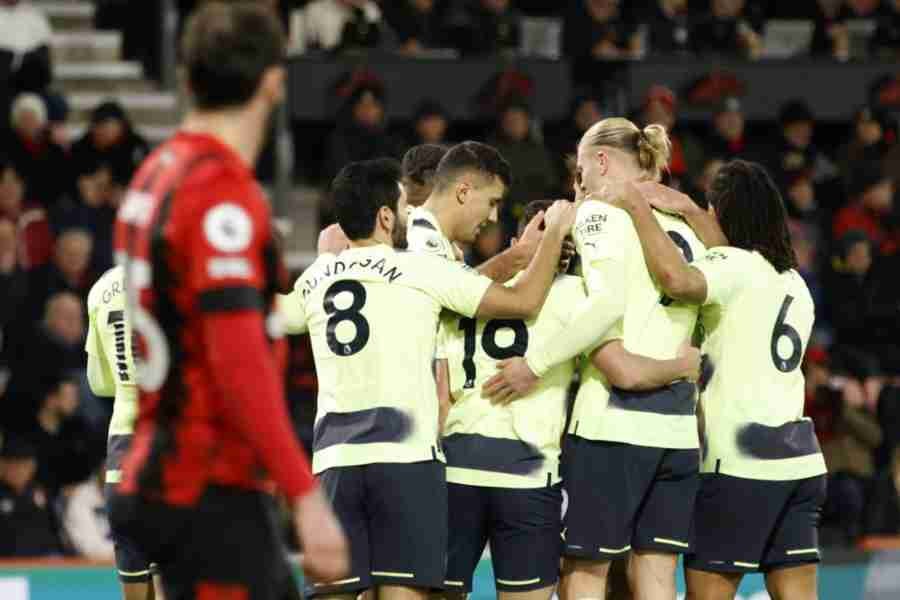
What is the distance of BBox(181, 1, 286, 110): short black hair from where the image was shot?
378 cm

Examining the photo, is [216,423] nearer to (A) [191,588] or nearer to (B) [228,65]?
(A) [191,588]

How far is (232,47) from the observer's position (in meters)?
3.80

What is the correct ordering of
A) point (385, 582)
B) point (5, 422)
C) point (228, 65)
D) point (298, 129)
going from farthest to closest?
point (298, 129)
point (5, 422)
point (385, 582)
point (228, 65)

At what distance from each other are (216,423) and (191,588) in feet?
1.18

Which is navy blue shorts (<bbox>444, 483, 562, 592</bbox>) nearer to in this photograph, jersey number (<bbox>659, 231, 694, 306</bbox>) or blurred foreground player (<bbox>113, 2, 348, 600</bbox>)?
jersey number (<bbox>659, 231, 694, 306</bbox>)

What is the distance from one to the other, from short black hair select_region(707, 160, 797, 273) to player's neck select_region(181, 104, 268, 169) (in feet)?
9.03

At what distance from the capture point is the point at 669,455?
6199 millimetres

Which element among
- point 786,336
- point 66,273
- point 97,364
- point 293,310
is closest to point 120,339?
point 97,364

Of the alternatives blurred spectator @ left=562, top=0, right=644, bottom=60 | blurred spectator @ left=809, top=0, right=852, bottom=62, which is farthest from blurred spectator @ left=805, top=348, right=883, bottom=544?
blurred spectator @ left=809, top=0, right=852, bottom=62

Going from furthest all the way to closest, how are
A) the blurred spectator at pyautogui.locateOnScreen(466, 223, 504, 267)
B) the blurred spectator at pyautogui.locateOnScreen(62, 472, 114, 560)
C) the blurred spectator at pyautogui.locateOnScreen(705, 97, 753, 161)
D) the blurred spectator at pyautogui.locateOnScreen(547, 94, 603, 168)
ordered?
the blurred spectator at pyautogui.locateOnScreen(705, 97, 753, 161), the blurred spectator at pyautogui.locateOnScreen(547, 94, 603, 168), the blurred spectator at pyautogui.locateOnScreen(466, 223, 504, 267), the blurred spectator at pyautogui.locateOnScreen(62, 472, 114, 560)

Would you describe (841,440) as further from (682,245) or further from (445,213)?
(445,213)

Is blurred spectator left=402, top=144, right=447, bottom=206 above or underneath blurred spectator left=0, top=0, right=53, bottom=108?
underneath

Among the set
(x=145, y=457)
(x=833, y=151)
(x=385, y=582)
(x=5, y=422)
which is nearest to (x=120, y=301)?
(x=385, y=582)

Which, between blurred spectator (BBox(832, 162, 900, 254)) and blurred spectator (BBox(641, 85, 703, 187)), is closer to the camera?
blurred spectator (BBox(641, 85, 703, 187))
